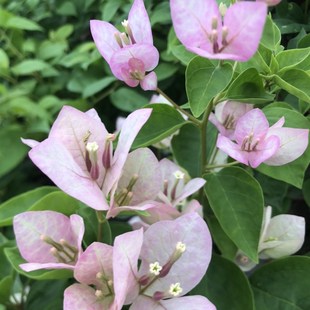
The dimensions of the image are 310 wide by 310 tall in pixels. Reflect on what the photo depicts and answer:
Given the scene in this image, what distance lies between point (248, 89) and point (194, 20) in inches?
4.1

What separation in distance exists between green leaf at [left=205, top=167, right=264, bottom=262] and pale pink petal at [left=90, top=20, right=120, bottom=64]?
18 cm

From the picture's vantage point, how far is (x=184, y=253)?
473 mm

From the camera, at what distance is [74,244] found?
1.71 ft

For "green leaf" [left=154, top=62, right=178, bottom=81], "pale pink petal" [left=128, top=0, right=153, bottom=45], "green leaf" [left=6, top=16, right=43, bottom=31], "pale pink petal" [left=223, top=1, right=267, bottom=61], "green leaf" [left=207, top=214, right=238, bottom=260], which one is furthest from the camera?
"green leaf" [left=6, top=16, right=43, bottom=31]

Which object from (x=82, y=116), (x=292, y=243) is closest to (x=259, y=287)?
(x=292, y=243)

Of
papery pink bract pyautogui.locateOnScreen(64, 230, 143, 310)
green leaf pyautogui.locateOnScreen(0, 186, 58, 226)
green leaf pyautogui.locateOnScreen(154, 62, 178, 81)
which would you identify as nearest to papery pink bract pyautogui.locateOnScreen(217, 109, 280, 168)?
papery pink bract pyautogui.locateOnScreen(64, 230, 143, 310)

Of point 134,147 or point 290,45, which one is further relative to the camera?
point 290,45

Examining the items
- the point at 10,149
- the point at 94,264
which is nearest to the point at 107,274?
the point at 94,264

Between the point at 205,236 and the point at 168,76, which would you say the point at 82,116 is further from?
the point at 168,76

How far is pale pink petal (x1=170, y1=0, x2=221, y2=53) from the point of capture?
42 cm

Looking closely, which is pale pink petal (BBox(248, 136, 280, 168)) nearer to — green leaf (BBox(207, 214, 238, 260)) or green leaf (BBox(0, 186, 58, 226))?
green leaf (BBox(207, 214, 238, 260))

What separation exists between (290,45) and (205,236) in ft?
1.00

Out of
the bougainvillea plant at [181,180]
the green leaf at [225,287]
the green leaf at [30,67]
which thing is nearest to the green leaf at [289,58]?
the bougainvillea plant at [181,180]

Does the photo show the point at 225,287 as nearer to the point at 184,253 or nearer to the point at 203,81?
the point at 184,253
